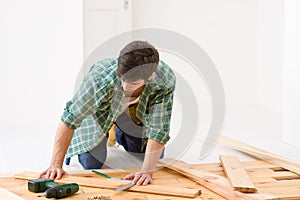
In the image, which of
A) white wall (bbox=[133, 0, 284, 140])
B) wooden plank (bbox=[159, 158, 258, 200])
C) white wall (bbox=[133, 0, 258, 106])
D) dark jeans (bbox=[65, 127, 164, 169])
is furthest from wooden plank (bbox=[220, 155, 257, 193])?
white wall (bbox=[133, 0, 258, 106])

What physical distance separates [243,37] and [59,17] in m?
2.09

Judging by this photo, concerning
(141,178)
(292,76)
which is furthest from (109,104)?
(292,76)

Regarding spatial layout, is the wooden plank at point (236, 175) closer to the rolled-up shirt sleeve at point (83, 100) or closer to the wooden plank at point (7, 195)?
the rolled-up shirt sleeve at point (83, 100)

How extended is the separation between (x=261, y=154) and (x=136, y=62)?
124cm

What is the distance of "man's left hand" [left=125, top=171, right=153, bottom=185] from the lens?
256 centimetres

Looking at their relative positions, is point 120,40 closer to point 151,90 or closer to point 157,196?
point 151,90

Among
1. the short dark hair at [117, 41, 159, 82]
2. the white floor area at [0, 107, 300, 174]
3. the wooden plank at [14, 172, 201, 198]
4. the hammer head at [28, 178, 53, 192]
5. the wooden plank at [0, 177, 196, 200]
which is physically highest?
the short dark hair at [117, 41, 159, 82]

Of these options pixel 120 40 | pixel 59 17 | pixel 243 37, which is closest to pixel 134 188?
pixel 59 17

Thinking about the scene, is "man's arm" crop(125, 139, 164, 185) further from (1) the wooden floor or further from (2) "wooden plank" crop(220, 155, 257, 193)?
(2) "wooden plank" crop(220, 155, 257, 193)

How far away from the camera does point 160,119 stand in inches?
106

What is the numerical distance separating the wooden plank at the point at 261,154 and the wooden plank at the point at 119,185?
771 mm

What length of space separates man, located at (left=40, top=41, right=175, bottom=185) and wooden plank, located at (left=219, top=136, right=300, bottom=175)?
0.79 metres

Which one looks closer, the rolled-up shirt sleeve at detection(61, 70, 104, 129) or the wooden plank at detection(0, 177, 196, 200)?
the wooden plank at detection(0, 177, 196, 200)

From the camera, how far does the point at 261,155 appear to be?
3.23m
